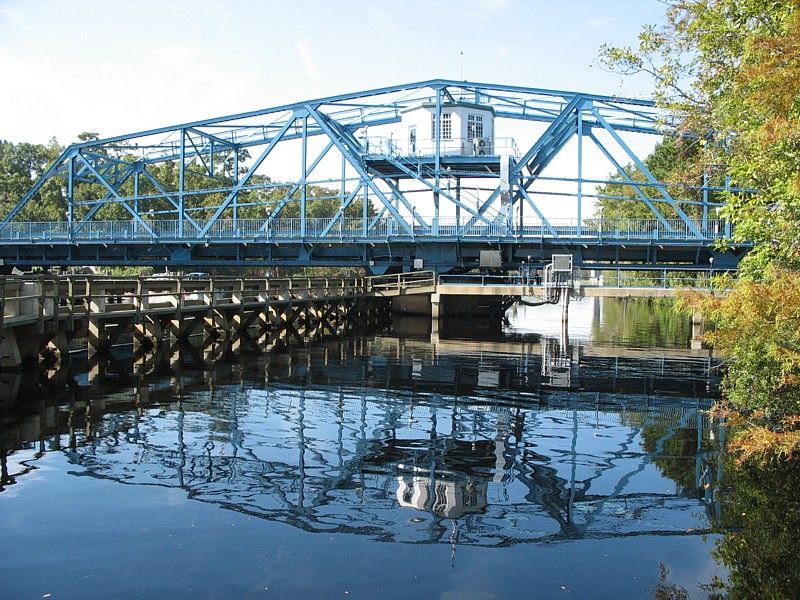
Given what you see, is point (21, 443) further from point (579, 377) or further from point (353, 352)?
point (353, 352)

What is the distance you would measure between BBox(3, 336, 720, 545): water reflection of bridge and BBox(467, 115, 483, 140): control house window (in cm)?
3393

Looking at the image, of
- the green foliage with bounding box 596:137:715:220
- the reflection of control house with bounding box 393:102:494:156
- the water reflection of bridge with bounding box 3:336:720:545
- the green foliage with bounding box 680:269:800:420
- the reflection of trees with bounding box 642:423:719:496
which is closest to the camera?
the water reflection of bridge with bounding box 3:336:720:545

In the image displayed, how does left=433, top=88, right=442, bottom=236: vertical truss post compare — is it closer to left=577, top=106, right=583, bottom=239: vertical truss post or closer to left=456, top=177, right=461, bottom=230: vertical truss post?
left=456, top=177, right=461, bottom=230: vertical truss post

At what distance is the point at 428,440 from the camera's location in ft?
44.2

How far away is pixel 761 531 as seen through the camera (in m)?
9.27

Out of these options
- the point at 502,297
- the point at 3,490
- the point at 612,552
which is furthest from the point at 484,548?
the point at 502,297

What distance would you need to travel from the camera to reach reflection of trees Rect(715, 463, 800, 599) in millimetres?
7886

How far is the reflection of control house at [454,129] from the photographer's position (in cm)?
5162

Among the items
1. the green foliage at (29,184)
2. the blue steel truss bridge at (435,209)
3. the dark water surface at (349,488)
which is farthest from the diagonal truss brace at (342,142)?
the green foliage at (29,184)

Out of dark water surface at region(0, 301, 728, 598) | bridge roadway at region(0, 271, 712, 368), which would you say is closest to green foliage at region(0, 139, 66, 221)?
bridge roadway at region(0, 271, 712, 368)

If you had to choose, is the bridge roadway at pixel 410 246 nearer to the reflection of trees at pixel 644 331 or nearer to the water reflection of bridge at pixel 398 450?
the reflection of trees at pixel 644 331

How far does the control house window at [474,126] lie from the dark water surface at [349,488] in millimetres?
34169

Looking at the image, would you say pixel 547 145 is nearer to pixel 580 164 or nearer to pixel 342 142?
pixel 580 164

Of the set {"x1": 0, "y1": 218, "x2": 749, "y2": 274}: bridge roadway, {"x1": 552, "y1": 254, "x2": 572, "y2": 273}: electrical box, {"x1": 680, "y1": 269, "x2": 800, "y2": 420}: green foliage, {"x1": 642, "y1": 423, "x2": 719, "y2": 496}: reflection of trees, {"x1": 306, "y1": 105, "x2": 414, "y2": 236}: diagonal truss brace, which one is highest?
{"x1": 306, "y1": 105, "x2": 414, "y2": 236}: diagonal truss brace
